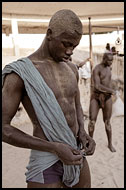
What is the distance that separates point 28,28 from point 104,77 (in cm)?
435

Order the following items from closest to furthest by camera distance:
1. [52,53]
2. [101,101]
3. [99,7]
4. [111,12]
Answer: [52,53] → [101,101] → [99,7] → [111,12]

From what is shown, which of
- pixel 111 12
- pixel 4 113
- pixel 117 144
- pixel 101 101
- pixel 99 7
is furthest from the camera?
pixel 111 12

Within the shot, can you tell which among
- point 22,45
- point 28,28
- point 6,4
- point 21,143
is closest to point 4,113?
point 21,143

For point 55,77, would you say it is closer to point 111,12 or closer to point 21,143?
point 21,143

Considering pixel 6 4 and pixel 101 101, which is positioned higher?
pixel 6 4

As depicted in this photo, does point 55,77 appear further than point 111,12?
No

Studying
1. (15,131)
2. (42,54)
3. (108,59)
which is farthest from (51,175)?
(108,59)

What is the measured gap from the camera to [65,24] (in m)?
1.12

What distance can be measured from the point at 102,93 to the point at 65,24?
2959 mm

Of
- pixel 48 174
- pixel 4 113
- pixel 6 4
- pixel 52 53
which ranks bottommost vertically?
pixel 48 174

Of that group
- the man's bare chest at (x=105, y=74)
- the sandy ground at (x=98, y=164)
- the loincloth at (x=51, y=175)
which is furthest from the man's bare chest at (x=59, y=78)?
the man's bare chest at (x=105, y=74)

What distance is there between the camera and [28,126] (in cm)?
554

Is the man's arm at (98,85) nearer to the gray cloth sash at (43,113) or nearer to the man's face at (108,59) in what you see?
the man's face at (108,59)

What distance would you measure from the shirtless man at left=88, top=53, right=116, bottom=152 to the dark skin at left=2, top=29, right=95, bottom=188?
2528 mm
